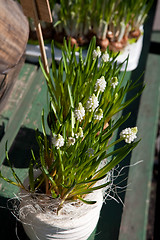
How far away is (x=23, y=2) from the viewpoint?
1.00 m

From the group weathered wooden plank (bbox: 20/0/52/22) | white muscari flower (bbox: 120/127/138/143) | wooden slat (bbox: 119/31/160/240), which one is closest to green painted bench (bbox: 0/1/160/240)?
wooden slat (bbox: 119/31/160/240)

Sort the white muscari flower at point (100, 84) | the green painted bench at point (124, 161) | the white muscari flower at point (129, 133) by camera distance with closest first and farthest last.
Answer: the white muscari flower at point (129, 133) → the white muscari flower at point (100, 84) → the green painted bench at point (124, 161)

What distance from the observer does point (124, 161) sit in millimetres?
1238

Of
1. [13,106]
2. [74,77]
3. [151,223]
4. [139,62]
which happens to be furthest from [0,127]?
[151,223]

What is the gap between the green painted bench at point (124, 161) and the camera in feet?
3.60

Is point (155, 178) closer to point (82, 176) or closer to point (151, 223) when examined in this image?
point (151, 223)

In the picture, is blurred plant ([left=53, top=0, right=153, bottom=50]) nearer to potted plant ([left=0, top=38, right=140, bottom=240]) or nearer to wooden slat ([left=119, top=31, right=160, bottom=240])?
wooden slat ([left=119, top=31, right=160, bottom=240])

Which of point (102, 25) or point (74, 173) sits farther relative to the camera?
point (102, 25)

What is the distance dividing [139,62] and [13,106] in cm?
67

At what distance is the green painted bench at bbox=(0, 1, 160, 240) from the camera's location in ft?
3.60

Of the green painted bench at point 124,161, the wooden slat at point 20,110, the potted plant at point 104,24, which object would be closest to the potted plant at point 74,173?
the green painted bench at point 124,161

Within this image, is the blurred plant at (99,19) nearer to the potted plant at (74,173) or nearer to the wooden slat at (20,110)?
the wooden slat at (20,110)

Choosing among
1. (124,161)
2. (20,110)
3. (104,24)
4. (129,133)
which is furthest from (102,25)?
(129,133)

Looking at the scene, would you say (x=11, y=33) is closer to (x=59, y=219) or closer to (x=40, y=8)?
(x=40, y=8)
